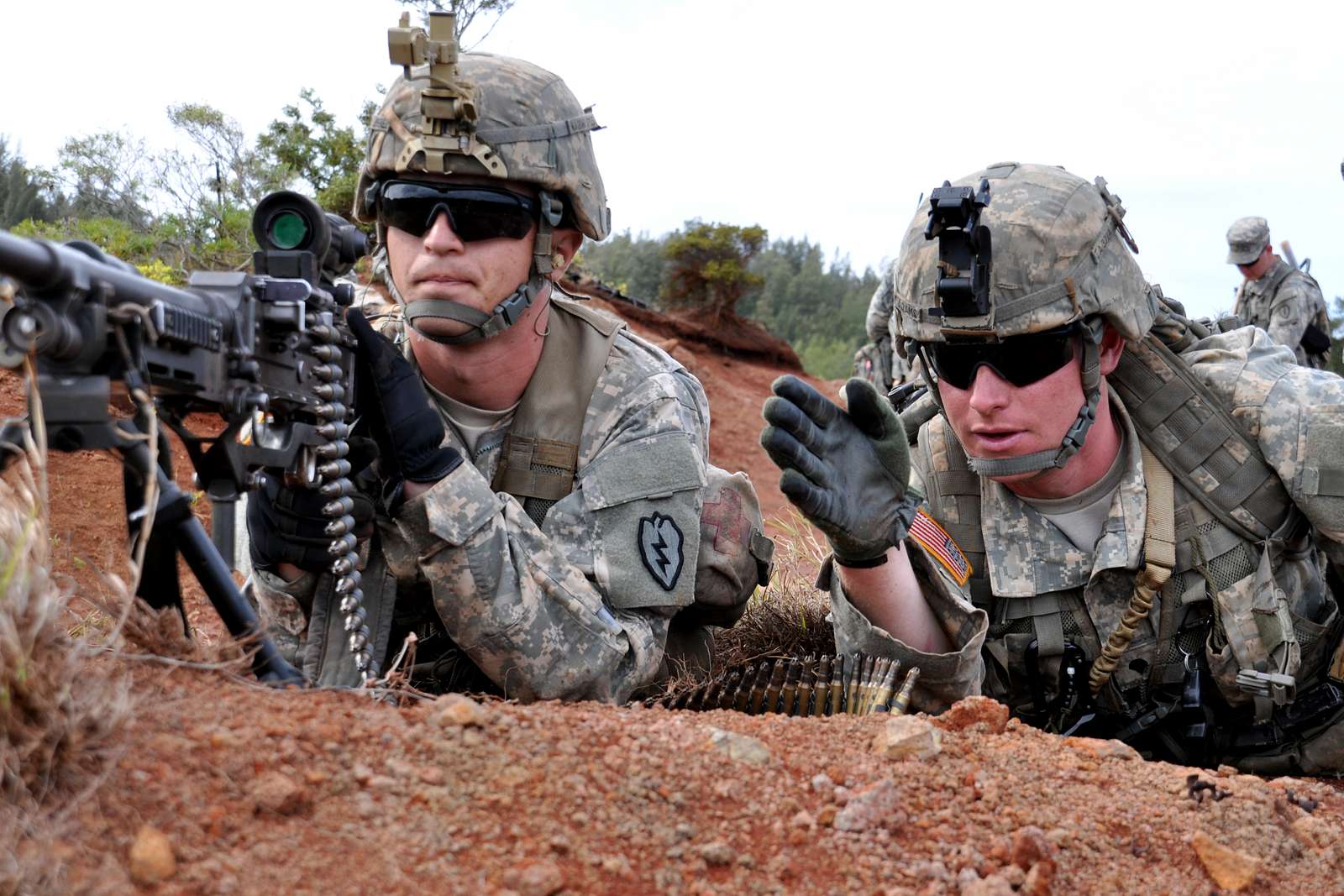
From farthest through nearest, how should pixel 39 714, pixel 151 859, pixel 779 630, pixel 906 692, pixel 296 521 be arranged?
pixel 779 630 → pixel 906 692 → pixel 296 521 → pixel 39 714 → pixel 151 859

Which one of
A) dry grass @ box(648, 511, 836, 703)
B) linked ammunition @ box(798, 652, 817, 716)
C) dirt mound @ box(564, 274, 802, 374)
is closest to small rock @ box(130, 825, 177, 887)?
linked ammunition @ box(798, 652, 817, 716)

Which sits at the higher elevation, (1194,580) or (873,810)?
(1194,580)

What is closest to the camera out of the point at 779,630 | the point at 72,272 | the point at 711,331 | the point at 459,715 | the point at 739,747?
the point at 72,272

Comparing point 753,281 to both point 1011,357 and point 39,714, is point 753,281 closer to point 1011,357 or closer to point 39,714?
point 1011,357

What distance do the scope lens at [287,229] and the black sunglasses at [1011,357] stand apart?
6.06 ft

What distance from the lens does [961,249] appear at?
138 inches

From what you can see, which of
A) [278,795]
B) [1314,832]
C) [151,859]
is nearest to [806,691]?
[1314,832]

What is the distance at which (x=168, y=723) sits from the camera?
1.81m

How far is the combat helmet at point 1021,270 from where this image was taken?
11.4ft

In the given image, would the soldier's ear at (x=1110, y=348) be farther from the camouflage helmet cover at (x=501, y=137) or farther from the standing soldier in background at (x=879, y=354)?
the standing soldier in background at (x=879, y=354)

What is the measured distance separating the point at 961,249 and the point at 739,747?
183cm

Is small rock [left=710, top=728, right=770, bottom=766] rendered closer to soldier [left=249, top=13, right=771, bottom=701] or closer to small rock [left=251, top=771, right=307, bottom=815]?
small rock [left=251, top=771, right=307, bottom=815]

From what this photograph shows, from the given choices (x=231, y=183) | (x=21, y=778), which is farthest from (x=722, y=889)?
(x=231, y=183)

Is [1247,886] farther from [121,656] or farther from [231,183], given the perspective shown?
[231,183]
